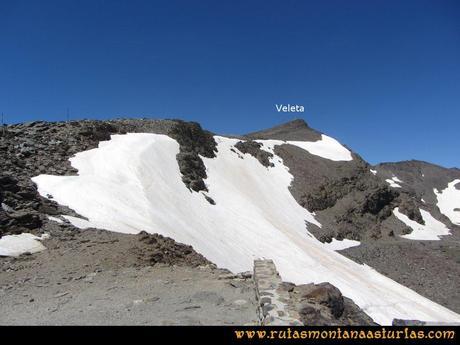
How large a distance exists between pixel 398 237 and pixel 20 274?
4784cm

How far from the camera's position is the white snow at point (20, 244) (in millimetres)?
14516

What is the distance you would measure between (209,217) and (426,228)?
3683 cm

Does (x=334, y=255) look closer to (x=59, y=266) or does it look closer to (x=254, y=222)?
(x=254, y=222)

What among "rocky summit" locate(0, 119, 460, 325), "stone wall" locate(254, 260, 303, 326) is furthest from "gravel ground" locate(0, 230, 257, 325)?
"stone wall" locate(254, 260, 303, 326)

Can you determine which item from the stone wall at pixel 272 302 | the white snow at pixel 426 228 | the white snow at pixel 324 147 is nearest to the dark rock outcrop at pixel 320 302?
the stone wall at pixel 272 302

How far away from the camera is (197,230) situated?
89.1 feet

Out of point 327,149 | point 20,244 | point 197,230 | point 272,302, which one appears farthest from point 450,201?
point 272,302

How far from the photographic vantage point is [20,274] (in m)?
13.1

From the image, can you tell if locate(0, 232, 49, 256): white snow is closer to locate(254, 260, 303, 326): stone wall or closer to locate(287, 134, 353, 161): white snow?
locate(254, 260, 303, 326): stone wall

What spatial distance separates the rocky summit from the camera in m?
11.5

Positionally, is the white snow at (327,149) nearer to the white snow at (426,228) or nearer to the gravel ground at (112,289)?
the white snow at (426,228)

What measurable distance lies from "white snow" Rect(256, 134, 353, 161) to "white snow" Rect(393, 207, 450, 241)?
1356 cm

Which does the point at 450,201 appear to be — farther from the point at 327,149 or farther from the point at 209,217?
the point at 209,217
